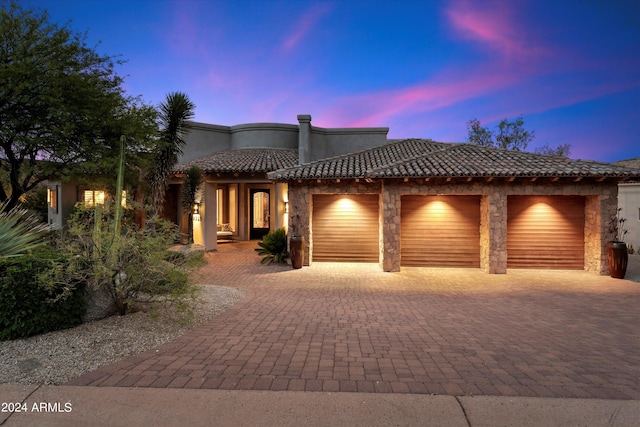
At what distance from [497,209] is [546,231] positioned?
2317mm

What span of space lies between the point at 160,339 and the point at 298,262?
699 cm

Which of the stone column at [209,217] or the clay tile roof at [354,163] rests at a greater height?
the clay tile roof at [354,163]

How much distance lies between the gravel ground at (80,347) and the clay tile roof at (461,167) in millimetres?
6987

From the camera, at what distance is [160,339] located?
16.3ft

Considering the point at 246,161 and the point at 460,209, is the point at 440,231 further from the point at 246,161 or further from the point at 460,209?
the point at 246,161

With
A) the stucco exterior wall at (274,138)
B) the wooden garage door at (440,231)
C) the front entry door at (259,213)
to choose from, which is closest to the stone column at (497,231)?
the wooden garage door at (440,231)

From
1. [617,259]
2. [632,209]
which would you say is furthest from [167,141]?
[632,209]

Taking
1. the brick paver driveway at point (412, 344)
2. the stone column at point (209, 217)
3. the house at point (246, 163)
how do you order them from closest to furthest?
1. the brick paver driveway at point (412, 344)
2. the stone column at point (209, 217)
3. the house at point (246, 163)

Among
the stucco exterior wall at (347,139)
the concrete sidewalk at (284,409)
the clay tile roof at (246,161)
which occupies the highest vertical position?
the stucco exterior wall at (347,139)

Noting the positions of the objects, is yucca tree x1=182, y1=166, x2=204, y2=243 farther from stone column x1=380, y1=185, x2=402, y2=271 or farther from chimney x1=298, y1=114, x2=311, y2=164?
stone column x1=380, y1=185, x2=402, y2=271

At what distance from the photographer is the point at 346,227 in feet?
41.9

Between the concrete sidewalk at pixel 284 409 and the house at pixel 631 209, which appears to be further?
the house at pixel 631 209

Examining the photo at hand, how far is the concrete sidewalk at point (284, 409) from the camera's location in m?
3.02

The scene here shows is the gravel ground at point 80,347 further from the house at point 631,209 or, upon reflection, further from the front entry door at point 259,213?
the house at point 631,209
